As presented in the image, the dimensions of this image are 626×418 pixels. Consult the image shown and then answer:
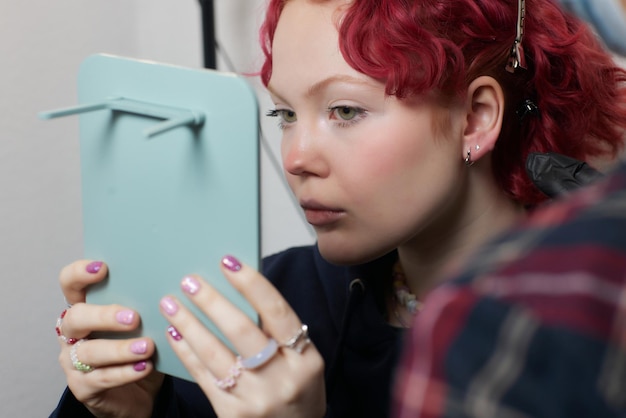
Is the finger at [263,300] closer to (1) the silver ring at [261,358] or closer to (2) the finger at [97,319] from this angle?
(1) the silver ring at [261,358]

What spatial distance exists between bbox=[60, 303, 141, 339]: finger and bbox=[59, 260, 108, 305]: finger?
0.6 inches

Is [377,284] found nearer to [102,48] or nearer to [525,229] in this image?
[525,229]

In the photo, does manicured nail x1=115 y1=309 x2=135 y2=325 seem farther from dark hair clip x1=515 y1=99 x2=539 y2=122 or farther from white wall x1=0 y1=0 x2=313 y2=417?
white wall x1=0 y1=0 x2=313 y2=417

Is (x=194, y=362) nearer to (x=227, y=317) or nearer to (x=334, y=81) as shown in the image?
(x=227, y=317)

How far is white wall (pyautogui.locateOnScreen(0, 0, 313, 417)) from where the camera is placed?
134 cm

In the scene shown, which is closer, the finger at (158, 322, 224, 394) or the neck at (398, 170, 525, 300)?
the finger at (158, 322, 224, 394)

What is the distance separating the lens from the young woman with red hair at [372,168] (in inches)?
24.4

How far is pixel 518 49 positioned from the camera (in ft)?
2.57

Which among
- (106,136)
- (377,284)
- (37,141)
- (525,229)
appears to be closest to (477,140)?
(377,284)

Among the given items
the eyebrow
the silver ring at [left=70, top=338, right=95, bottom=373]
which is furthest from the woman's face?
the silver ring at [left=70, top=338, right=95, bottom=373]

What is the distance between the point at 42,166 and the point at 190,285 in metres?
0.88

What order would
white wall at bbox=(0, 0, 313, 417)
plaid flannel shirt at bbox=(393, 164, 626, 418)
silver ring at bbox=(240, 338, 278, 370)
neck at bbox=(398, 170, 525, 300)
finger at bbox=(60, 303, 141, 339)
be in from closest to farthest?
1. plaid flannel shirt at bbox=(393, 164, 626, 418)
2. silver ring at bbox=(240, 338, 278, 370)
3. finger at bbox=(60, 303, 141, 339)
4. neck at bbox=(398, 170, 525, 300)
5. white wall at bbox=(0, 0, 313, 417)

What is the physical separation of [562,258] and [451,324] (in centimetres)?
4

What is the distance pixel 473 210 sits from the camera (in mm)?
834
